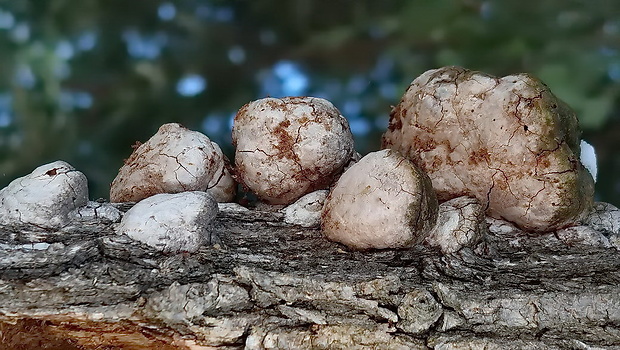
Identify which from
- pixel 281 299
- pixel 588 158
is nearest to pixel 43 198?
pixel 281 299

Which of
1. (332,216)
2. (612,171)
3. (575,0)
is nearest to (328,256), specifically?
(332,216)

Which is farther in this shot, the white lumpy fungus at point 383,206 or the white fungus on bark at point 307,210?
the white fungus on bark at point 307,210

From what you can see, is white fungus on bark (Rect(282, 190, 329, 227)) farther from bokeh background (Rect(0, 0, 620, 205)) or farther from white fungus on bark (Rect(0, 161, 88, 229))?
bokeh background (Rect(0, 0, 620, 205))

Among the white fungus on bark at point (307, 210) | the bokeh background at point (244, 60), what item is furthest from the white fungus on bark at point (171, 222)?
the bokeh background at point (244, 60)

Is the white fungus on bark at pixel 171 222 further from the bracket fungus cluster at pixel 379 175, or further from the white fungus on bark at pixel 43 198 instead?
the white fungus on bark at pixel 43 198

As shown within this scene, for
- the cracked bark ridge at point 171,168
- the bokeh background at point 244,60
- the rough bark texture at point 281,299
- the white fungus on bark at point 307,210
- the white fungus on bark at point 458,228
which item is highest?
the bokeh background at point 244,60

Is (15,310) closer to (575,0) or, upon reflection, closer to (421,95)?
(421,95)

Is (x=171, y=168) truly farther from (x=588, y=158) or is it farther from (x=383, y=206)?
(x=588, y=158)
